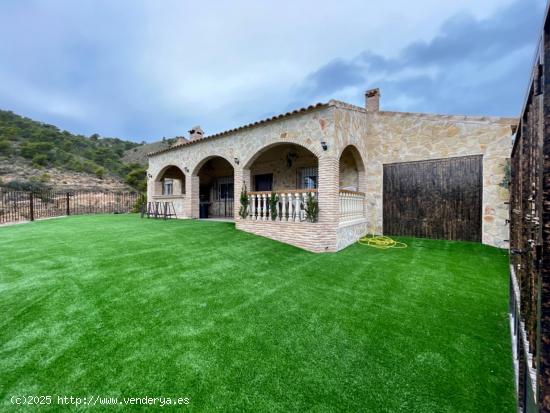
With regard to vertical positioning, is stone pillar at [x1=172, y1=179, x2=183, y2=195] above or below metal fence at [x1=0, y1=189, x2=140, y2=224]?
above

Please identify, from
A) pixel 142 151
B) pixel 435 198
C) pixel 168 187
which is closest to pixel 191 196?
pixel 168 187

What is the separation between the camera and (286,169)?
11984 millimetres

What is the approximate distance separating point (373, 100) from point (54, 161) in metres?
35.1

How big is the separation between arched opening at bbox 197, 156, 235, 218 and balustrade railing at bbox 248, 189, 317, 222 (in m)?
5.71

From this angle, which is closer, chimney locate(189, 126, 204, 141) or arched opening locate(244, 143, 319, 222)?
arched opening locate(244, 143, 319, 222)

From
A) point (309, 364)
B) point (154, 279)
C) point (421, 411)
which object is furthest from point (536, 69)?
point (154, 279)

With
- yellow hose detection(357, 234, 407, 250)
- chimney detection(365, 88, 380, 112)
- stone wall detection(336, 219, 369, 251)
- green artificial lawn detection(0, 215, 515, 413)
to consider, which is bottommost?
green artificial lawn detection(0, 215, 515, 413)

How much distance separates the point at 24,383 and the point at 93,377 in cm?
55

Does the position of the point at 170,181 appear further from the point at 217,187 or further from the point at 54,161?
the point at 54,161

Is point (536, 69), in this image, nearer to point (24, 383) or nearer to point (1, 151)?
point (24, 383)

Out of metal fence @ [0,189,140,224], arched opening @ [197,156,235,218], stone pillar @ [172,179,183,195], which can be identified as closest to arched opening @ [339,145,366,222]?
arched opening @ [197,156,235,218]

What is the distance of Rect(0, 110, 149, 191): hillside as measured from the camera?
78.1 feet

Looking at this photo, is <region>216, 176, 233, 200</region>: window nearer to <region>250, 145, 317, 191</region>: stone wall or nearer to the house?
<region>250, 145, 317, 191</region>: stone wall

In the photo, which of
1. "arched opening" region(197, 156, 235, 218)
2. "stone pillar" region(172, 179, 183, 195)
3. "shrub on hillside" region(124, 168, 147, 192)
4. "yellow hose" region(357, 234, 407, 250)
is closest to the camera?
"yellow hose" region(357, 234, 407, 250)
